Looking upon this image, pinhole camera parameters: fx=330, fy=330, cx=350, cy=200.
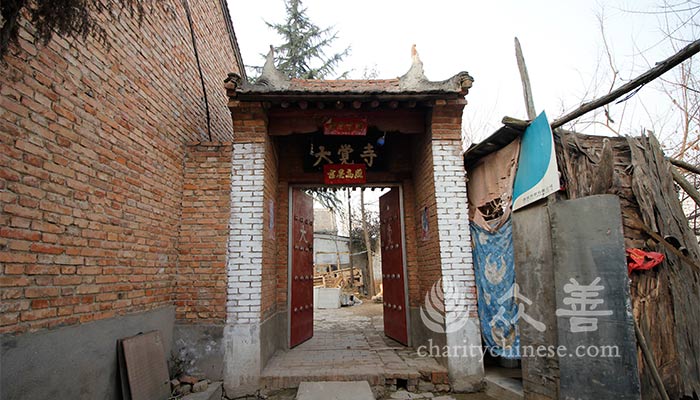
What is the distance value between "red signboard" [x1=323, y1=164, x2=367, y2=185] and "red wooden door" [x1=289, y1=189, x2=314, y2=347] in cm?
76

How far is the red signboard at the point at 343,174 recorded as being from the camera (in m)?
6.15

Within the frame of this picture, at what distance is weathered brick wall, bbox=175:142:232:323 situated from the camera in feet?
14.9

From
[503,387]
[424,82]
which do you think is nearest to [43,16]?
[424,82]

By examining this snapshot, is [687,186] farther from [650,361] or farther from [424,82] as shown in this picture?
[424,82]

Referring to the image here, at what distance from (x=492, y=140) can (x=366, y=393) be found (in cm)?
377

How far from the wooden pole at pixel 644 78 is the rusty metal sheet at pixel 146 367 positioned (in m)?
5.49

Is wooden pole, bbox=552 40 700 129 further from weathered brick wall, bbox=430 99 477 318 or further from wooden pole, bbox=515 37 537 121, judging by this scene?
wooden pole, bbox=515 37 537 121

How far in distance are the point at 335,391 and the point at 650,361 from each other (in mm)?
3392

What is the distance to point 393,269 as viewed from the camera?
6.44 m

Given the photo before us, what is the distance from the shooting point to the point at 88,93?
126 inches

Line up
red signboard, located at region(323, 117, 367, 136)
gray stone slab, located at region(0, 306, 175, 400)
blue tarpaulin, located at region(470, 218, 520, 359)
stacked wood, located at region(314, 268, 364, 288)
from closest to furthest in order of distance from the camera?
gray stone slab, located at region(0, 306, 175, 400), blue tarpaulin, located at region(470, 218, 520, 359), red signboard, located at region(323, 117, 367, 136), stacked wood, located at region(314, 268, 364, 288)

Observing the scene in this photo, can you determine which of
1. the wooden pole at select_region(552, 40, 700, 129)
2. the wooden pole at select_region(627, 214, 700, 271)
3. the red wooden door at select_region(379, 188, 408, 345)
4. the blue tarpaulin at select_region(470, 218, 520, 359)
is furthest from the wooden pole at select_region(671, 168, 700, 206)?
the red wooden door at select_region(379, 188, 408, 345)

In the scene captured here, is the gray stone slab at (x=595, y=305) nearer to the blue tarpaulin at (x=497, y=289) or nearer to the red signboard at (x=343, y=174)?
the blue tarpaulin at (x=497, y=289)

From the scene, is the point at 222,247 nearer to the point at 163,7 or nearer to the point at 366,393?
the point at 366,393
